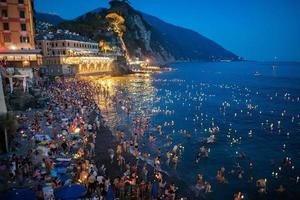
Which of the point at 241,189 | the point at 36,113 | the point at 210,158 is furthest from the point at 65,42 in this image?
the point at 241,189

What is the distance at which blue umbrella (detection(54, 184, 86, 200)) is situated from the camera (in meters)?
17.2

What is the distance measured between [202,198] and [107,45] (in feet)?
402

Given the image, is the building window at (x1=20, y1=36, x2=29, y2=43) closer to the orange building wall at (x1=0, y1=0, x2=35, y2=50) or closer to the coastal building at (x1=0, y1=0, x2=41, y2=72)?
the coastal building at (x1=0, y1=0, x2=41, y2=72)

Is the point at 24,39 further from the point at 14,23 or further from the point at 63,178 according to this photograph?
the point at 63,178

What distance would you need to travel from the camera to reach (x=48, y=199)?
17422mm

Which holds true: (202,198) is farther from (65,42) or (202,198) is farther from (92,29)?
(92,29)

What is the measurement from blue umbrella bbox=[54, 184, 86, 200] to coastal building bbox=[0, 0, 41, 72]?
33.5 meters

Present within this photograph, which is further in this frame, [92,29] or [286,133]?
[92,29]

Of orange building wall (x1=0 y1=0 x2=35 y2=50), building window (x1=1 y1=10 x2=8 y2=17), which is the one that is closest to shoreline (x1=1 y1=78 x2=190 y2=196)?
orange building wall (x1=0 y1=0 x2=35 y2=50)

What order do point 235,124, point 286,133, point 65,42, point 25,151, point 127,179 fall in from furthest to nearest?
point 65,42
point 235,124
point 286,133
point 25,151
point 127,179

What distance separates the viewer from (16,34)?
160ft

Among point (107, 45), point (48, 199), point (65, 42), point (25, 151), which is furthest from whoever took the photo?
point (107, 45)

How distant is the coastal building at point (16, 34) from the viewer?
155 ft

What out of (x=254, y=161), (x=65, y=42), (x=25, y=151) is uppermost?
(x=65, y=42)
